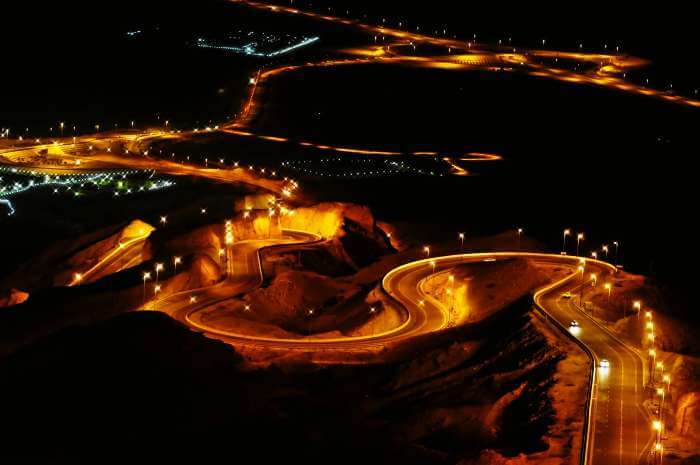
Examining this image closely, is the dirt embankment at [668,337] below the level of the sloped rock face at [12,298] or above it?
above

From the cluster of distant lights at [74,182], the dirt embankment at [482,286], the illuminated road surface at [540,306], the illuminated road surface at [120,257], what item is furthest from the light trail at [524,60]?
the illuminated road surface at [120,257]

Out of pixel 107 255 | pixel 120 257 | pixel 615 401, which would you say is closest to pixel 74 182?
pixel 107 255

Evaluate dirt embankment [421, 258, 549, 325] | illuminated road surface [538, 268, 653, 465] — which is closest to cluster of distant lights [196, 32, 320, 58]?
dirt embankment [421, 258, 549, 325]

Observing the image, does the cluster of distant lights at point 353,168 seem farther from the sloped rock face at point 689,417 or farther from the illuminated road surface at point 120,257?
the sloped rock face at point 689,417

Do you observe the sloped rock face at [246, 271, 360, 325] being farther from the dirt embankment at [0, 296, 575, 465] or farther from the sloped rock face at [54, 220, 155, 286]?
the dirt embankment at [0, 296, 575, 465]

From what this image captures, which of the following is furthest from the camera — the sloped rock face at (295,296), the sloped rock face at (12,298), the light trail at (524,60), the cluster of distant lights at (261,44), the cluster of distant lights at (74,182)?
the cluster of distant lights at (261,44)

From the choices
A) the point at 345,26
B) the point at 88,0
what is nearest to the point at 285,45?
the point at 345,26
